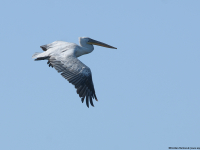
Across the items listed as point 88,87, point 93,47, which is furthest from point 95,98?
point 93,47

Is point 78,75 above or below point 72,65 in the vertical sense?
below

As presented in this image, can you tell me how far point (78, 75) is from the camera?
707 inches

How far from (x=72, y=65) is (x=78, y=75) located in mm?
536

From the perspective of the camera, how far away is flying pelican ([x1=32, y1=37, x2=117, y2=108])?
17812 mm

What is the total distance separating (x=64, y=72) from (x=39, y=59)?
1929 millimetres

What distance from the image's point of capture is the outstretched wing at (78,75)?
17.8 m

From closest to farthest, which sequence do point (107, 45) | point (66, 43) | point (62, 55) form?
point (62, 55) < point (66, 43) < point (107, 45)

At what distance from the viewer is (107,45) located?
21.5 metres

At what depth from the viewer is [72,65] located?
18234 millimetres

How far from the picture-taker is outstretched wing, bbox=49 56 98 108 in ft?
58.3

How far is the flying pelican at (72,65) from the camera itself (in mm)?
17812

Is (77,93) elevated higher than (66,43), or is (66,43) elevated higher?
(66,43)

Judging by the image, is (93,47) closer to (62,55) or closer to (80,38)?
(80,38)

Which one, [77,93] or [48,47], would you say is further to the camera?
[48,47]
